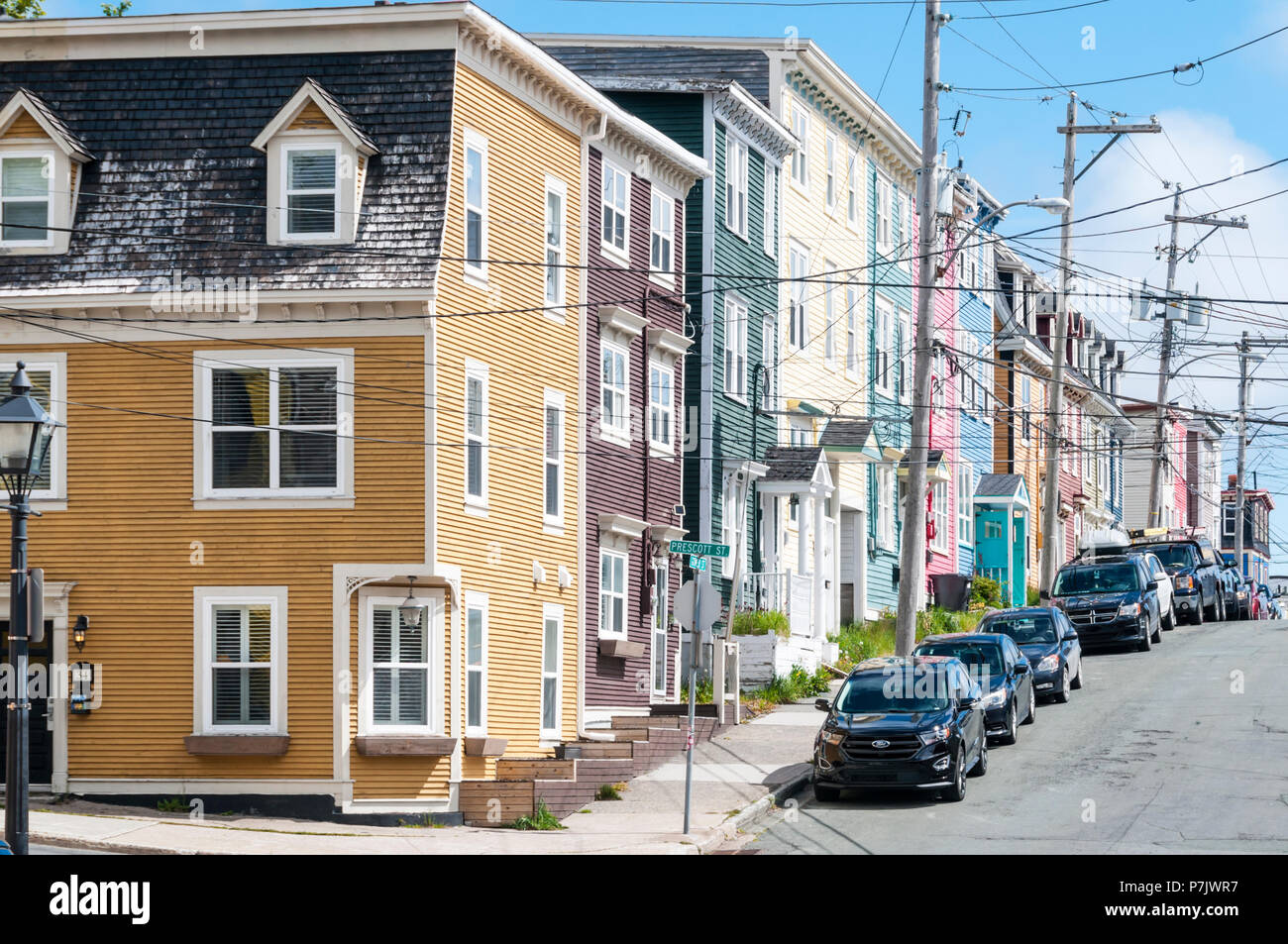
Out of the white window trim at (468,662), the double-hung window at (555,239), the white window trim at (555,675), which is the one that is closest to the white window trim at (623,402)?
the double-hung window at (555,239)

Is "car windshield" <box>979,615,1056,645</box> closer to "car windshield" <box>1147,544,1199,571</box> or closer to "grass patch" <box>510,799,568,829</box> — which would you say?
"grass patch" <box>510,799,568,829</box>

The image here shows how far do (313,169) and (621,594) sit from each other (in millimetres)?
9771

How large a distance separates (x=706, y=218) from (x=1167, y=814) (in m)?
17.2

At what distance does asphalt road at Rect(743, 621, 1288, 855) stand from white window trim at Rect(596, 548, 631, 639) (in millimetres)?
6115

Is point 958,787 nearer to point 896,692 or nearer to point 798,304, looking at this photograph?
point 896,692

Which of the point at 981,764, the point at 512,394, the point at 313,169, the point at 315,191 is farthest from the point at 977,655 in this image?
the point at 313,169

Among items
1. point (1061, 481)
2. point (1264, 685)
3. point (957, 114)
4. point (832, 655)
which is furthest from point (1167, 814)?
point (1061, 481)

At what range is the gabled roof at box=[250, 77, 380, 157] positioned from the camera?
82.4 ft

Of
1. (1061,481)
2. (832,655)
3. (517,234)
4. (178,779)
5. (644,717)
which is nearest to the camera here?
(178,779)

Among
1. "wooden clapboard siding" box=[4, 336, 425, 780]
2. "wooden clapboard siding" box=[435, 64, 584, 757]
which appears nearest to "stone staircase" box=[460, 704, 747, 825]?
"wooden clapboard siding" box=[435, 64, 584, 757]

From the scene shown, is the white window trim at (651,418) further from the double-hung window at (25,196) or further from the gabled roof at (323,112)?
the double-hung window at (25,196)

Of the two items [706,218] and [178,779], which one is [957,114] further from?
[178,779]

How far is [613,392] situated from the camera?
31.5 meters

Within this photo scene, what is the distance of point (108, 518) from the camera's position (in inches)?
984
